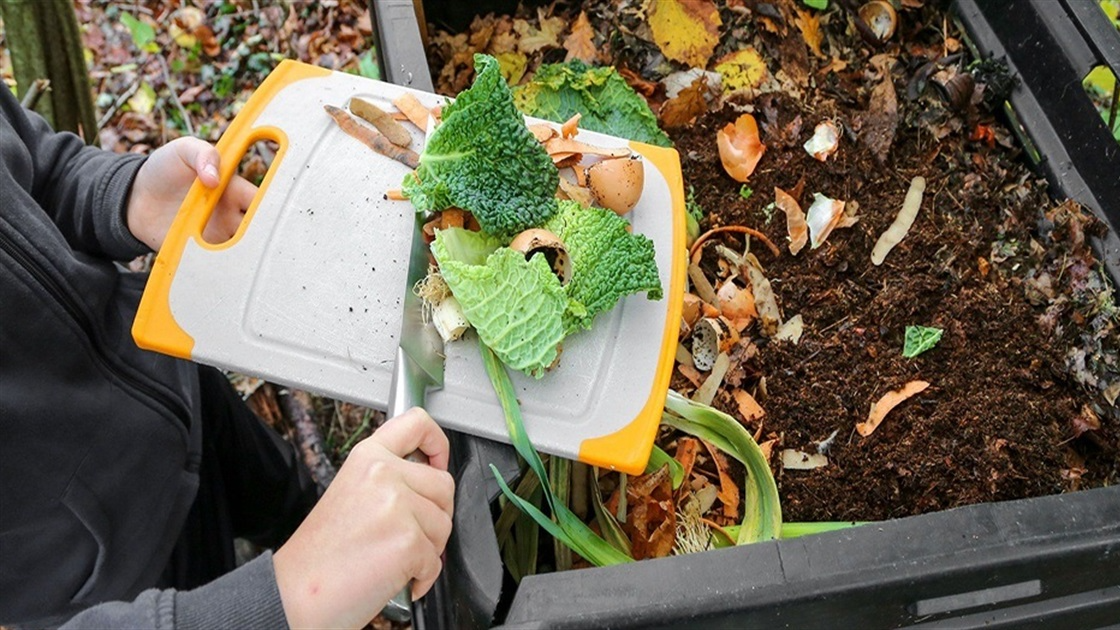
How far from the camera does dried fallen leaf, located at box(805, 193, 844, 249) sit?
1.37m

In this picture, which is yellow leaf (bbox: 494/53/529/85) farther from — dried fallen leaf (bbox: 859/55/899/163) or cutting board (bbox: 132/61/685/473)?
dried fallen leaf (bbox: 859/55/899/163)

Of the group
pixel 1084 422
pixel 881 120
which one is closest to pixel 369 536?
pixel 1084 422

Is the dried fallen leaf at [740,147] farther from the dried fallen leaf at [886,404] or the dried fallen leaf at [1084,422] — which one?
the dried fallen leaf at [1084,422]

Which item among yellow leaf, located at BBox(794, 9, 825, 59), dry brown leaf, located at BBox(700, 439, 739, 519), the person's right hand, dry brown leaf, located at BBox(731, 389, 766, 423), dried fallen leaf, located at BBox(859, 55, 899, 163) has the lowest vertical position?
dry brown leaf, located at BBox(700, 439, 739, 519)

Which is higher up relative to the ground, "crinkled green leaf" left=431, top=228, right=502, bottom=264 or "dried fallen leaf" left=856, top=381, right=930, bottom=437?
"crinkled green leaf" left=431, top=228, right=502, bottom=264

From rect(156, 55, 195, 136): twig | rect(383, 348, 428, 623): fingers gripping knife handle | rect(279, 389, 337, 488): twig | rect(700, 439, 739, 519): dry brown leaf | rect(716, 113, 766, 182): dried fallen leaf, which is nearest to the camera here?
rect(383, 348, 428, 623): fingers gripping knife handle

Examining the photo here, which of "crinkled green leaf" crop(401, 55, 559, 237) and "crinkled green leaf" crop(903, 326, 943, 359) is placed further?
"crinkled green leaf" crop(903, 326, 943, 359)

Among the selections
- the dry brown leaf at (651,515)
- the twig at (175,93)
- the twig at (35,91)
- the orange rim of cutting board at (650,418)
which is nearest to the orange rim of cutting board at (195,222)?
the orange rim of cutting board at (650,418)

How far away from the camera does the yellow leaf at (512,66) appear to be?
1.52m

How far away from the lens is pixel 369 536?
81 centimetres

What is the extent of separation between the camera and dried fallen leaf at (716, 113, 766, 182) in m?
1.43

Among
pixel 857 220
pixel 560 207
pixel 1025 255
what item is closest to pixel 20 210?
pixel 560 207

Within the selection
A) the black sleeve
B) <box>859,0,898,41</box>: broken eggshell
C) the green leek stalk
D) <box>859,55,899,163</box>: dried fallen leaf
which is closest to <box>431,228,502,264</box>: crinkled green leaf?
the green leek stalk

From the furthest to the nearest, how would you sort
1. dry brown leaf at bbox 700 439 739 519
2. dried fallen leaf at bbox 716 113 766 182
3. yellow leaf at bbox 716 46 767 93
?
1. yellow leaf at bbox 716 46 767 93
2. dried fallen leaf at bbox 716 113 766 182
3. dry brown leaf at bbox 700 439 739 519
